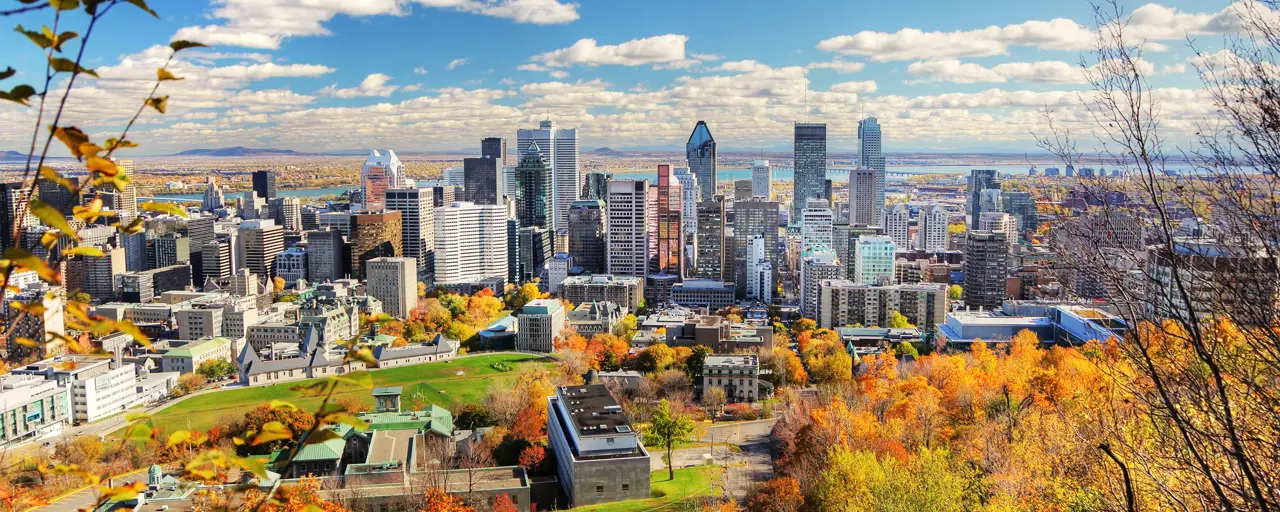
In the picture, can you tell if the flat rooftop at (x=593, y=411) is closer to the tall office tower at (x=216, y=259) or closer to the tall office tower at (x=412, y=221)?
the tall office tower at (x=412, y=221)

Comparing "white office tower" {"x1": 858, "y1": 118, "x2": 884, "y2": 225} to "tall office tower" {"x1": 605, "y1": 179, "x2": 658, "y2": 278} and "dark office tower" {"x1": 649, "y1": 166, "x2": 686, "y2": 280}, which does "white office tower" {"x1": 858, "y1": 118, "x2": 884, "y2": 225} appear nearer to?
"dark office tower" {"x1": 649, "y1": 166, "x2": 686, "y2": 280}

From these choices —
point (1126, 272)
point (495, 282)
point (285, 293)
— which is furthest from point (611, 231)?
point (1126, 272)

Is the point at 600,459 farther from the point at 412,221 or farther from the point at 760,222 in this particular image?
the point at 412,221

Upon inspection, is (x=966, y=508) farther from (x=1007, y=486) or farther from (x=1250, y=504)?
(x=1250, y=504)

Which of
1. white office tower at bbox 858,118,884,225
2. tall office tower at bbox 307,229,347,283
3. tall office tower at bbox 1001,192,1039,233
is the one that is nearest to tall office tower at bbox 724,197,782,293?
tall office tower at bbox 1001,192,1039,233

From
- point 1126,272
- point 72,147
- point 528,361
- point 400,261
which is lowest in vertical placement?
point 528,361

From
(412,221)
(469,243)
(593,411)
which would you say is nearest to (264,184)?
(412,221)
